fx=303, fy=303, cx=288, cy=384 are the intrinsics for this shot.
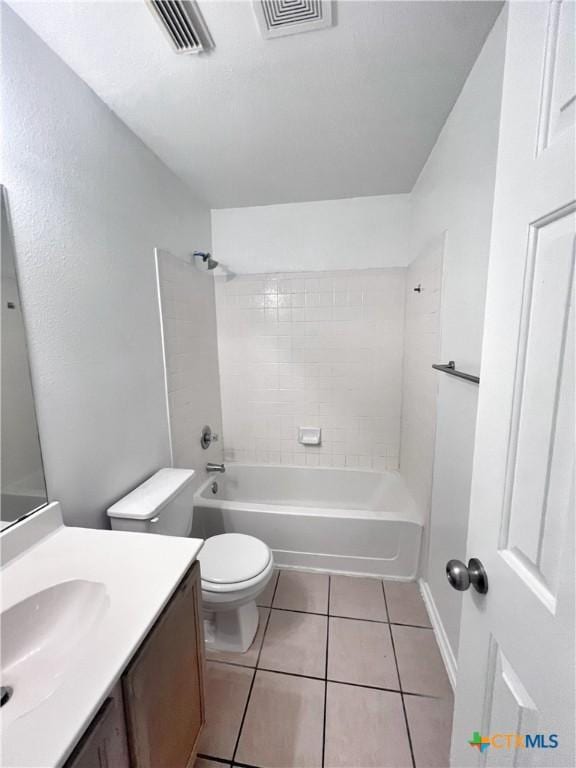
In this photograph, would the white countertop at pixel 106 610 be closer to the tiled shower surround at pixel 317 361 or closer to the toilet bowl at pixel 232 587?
the toilet bowl at pixel 232 587

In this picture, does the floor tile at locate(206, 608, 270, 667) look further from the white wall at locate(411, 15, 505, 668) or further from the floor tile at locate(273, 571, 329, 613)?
the white wall at locate(411, 15, 505, 668)

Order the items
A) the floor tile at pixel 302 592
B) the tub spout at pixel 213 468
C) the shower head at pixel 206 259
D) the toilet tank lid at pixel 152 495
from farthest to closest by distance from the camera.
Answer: the tub spout at pixel 213 468, the shower head at pixel 206 259, the floor tile at pixel 302 592, the toilet tank lid at pixel 152 495

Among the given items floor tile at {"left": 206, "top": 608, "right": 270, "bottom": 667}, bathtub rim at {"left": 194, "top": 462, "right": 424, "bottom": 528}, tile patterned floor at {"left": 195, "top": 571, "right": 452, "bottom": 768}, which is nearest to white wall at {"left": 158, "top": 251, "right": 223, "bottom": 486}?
bathtub rim at {"left": 194, "top": 462, "right": 424, "bottom": 528}

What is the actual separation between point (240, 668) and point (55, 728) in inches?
45.4

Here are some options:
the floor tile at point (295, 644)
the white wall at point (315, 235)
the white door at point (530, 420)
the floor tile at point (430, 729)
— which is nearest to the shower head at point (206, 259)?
the white wall at point (315, 235)

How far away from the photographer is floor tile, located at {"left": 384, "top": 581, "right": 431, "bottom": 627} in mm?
1585

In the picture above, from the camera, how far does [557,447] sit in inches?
16.9

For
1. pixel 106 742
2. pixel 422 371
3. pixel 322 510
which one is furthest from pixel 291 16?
pixel 322 510

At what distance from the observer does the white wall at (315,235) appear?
2.17 metres

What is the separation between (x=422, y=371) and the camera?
5.83 feet

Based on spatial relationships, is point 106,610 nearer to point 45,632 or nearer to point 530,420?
point 45,632

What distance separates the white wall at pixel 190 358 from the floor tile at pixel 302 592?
83 cm

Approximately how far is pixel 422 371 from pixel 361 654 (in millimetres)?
1453

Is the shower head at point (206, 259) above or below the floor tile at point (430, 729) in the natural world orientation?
above
